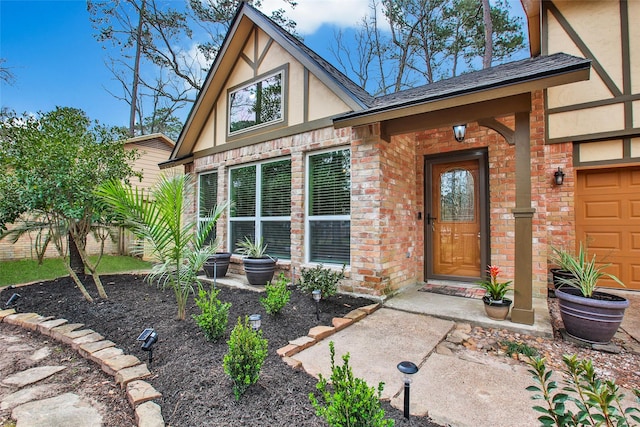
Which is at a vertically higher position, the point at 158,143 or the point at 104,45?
the point at 104,45

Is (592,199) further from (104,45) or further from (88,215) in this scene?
(104,45)

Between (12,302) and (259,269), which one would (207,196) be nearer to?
(259,269)

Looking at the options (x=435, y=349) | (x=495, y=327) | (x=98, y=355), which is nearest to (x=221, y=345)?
(x=98, y=355)

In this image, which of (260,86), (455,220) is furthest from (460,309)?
(260,86)

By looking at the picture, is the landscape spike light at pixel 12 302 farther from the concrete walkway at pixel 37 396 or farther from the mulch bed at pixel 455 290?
the mulch bed at pixel 455 290

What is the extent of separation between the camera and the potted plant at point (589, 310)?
282 cm

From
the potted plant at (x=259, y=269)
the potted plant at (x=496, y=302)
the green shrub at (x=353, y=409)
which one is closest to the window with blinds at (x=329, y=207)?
the potted plant at (x=259, y=269)

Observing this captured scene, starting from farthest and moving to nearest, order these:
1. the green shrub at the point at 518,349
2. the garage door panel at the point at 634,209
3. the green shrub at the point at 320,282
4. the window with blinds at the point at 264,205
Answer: the window with blinds at the point at 264,205 → the garage door panel at the point at 634,209 → the green shrub at the point at 320,282 → the green shrub at the point at 518,349

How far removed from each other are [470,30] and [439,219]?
968 centimetres

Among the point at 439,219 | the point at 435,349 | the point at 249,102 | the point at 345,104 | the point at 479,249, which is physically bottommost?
the point at 435,349

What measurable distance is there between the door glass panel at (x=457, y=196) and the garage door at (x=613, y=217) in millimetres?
1885

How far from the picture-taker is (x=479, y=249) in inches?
193

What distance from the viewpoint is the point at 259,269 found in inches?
200

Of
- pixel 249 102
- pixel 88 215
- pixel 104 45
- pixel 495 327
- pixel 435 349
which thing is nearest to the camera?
pixel 435 349
